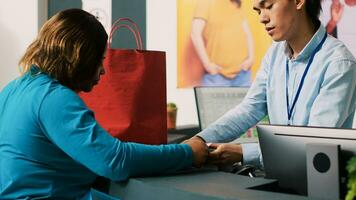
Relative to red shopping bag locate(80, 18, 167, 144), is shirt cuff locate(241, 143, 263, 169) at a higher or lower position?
lower

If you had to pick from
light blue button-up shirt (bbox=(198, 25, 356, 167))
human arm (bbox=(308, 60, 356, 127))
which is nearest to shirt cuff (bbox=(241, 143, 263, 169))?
light blue button-up shirt (bbox=(198, 25, 356, 167))

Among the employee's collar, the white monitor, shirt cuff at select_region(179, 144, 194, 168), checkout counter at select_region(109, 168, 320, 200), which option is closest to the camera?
checkout counter at select_region(109, 168, 320, 200)

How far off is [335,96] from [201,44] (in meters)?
1.78

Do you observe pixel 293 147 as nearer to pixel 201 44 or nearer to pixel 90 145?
pixel 90 145

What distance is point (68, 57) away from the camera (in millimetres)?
1239

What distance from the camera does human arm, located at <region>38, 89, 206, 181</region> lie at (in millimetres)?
1078

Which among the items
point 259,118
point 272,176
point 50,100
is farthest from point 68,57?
point 259,118

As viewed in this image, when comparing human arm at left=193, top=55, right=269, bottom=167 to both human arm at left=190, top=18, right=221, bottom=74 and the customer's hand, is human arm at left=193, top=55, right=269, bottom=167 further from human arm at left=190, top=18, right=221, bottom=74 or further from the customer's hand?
human arm at left=190, top=18, right=221, bottom=74

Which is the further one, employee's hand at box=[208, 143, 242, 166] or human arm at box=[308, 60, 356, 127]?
human arm at box=[308, 60, 356, 127]

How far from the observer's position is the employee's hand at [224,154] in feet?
4.50

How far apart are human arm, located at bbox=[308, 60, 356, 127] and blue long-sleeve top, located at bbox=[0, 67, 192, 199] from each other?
1.89 ft

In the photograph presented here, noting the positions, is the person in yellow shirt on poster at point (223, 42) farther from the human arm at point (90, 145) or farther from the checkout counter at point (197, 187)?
the human arm at point (90, 145)

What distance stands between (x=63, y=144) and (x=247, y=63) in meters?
2.15

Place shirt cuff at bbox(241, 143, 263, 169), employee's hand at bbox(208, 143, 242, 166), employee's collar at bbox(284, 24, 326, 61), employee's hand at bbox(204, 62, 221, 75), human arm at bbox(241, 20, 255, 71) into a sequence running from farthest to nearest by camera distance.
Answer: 1. employee's hand at bbox(204, 62, 221, 75)
2. human arm at bbox(241, 20, 255, 71)
3. employee's collar at bbox(284, 24, 326, 61)
4. shirt cuff at bbox(241, 143, 263, 169)
5. employee's hand at bbox(208, 143, 242, 166)
